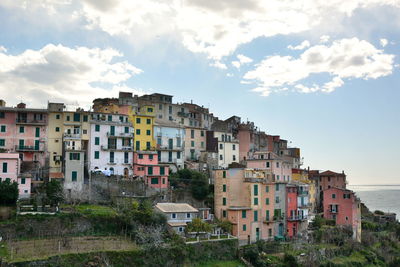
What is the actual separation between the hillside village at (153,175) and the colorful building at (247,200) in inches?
4.9

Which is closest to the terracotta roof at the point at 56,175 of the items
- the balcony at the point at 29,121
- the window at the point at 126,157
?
the balcony at the point at 29,121

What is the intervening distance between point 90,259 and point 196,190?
71.5 feet

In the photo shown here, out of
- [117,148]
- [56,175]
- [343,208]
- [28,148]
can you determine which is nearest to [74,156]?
[56,175]

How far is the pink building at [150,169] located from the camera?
53875 mm

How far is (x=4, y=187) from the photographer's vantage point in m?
40.1

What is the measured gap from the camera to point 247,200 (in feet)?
171

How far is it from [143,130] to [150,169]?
8157mm

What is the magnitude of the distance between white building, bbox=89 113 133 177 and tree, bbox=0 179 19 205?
13.9m

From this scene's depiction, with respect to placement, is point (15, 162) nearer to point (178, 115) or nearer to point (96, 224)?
point (96, 224)

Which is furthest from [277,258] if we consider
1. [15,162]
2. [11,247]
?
[15,162]

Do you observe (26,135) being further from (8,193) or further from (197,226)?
(197,226)

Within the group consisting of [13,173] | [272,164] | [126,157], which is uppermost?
[126,157]

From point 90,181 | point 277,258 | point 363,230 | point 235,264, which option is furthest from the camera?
point 363,230

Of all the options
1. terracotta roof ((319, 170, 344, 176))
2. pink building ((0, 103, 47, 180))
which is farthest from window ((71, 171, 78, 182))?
terracotta roof ((319, 170, 344, 176))
